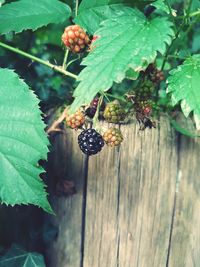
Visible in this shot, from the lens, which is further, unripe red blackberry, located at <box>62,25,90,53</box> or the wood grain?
the wood grain

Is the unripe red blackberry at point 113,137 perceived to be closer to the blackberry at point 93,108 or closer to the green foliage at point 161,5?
the blackberry at point 93,108

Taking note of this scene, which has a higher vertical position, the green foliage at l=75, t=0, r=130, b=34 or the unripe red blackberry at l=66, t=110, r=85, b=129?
the green foliage at l=75, t=0, r=130, b=34

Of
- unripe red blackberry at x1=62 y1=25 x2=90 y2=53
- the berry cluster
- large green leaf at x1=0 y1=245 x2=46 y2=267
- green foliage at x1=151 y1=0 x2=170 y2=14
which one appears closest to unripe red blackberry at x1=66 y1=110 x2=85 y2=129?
the berry cluster

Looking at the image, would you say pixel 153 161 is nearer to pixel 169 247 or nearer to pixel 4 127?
pixel 169 247

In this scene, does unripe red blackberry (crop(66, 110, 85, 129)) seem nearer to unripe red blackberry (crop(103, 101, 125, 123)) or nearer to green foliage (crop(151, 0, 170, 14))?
unripe red blackberry (crop(103, 101, 125, 123))

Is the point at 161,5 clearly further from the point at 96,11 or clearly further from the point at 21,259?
the point at 21,259

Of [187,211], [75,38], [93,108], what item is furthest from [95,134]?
[187,211]

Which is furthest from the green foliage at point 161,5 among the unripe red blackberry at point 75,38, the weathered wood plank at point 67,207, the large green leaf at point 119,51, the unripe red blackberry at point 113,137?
the weathered wood plank at point 67,207
